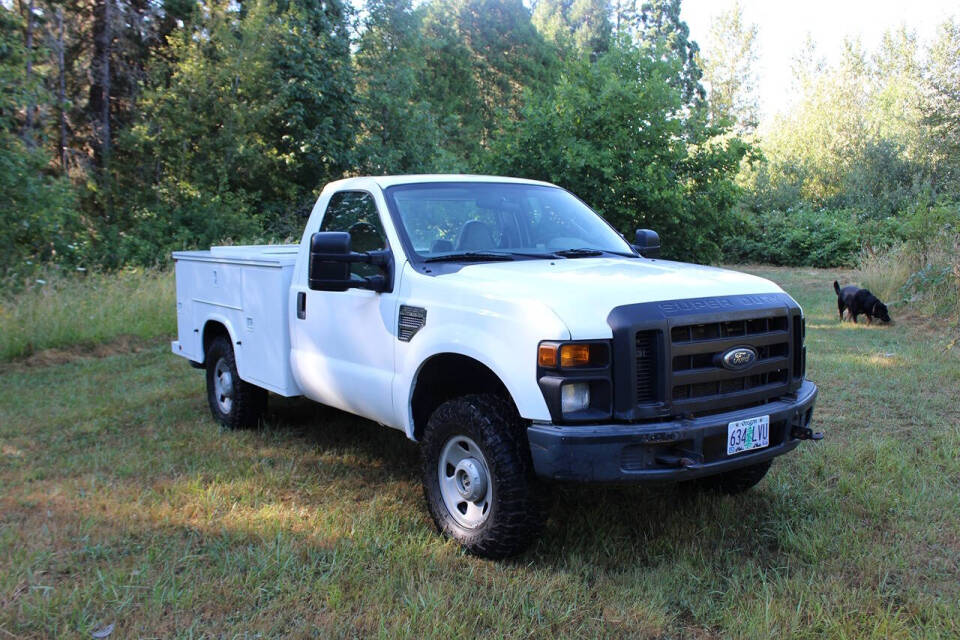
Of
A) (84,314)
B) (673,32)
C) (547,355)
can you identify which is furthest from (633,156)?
(673,32)

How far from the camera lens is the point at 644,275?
13.2 ft

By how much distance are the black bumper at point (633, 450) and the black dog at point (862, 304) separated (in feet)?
28.9

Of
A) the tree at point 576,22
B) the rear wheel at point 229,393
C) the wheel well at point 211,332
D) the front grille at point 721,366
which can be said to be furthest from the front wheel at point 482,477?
the tree at point 576,22

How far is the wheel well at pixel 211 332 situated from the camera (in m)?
6.45

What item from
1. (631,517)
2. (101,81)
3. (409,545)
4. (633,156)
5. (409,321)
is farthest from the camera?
(101,81)

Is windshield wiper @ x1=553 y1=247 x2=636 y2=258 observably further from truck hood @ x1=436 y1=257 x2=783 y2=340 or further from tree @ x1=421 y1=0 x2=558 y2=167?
tree @ x1=421 y1=0 x2=558 y2=167

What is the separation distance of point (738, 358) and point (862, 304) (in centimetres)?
879

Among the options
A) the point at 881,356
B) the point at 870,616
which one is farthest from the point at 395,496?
the point at 881,356

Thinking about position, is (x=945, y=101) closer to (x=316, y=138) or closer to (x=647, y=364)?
(x=316, y=138)

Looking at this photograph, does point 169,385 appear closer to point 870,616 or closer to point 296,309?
point 296,309

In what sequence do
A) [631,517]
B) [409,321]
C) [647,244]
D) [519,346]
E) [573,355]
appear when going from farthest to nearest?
[647,244] → [631,517] → [409,321] → [519,346] → [573,355]

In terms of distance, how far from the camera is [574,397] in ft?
11.2

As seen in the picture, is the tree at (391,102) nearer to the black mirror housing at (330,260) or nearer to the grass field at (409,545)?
the grass field at (409,545)

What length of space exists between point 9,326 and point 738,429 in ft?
31.0
